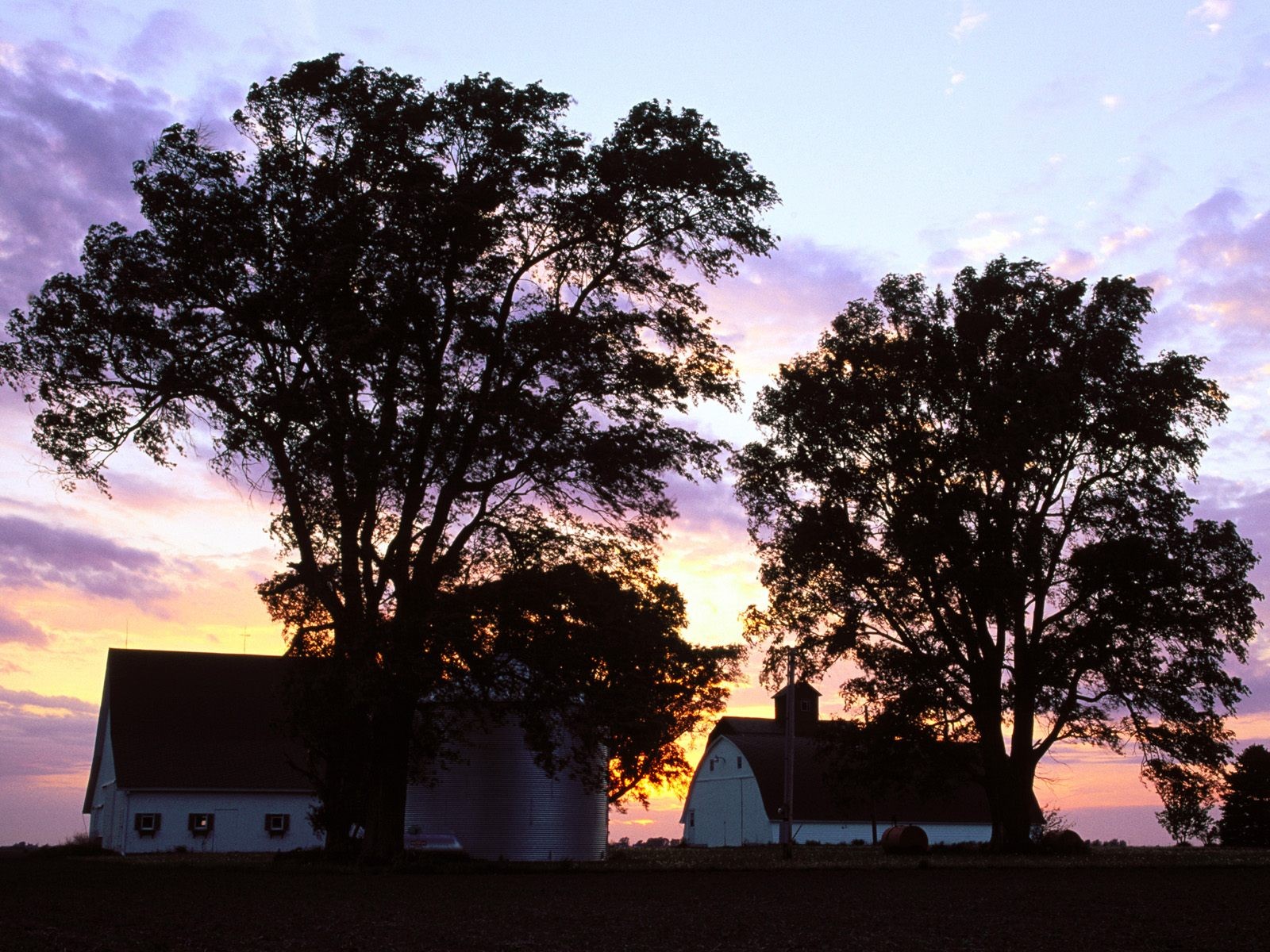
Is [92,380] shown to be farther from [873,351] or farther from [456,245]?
[873,351]

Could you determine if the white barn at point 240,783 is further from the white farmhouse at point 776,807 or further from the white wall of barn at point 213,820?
the white farmhouse at point 776,807

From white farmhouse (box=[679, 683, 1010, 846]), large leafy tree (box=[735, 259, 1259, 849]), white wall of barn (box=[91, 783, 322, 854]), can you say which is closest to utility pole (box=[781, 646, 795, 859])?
large leafy tree (box=[735, 259, 1259, 849])

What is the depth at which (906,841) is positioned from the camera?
43156 millimetres

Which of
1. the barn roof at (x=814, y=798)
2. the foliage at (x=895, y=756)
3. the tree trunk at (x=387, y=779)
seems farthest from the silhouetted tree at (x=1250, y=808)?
the tree trunk at (x=387, y=779)

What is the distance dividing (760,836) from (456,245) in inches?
2085

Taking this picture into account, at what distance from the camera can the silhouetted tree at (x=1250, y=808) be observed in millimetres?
66150

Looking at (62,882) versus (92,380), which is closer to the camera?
(62,882)

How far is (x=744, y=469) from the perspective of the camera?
41250 mm

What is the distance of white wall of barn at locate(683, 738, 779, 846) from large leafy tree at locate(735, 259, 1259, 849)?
36.9 metres

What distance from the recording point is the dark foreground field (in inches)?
554

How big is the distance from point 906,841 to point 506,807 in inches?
552

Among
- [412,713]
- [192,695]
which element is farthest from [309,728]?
[192,695]

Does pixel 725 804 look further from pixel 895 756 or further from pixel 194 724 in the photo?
pixel 895 756

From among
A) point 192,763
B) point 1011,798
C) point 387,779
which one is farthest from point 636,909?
point 192,763
